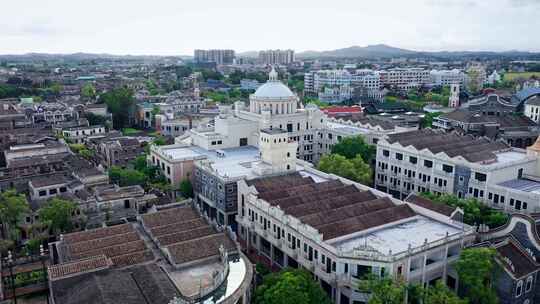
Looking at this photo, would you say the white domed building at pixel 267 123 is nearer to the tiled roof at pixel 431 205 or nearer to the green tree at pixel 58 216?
the green tree at pixel 58 216

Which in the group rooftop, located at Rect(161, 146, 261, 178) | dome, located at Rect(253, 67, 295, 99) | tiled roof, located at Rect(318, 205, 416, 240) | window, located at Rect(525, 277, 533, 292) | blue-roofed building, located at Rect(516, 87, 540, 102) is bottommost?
window, located at Rect(525, 277, 533, 292)

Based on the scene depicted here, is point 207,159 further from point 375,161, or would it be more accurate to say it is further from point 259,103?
point 375,161

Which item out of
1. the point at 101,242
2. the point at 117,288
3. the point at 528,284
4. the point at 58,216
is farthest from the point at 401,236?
the point at 58,216

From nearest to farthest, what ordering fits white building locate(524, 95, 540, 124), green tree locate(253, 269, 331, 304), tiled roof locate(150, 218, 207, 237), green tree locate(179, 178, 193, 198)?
green tree locate(253, 269, 331, 304), tiled roof locate(150, 218, 207, 237), green tree locate(179, 178, 193, 198), white building locate(524, 95, 540, 124)

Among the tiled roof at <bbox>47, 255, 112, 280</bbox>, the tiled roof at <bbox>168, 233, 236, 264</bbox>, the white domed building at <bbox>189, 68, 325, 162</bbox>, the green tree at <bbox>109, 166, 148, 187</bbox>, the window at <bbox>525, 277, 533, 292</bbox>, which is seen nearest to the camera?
the tiled roof at <bbox>47, 255, 112, 280</bbox>

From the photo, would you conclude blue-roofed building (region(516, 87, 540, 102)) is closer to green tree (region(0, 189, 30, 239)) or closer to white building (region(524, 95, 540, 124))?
white building (region(524, 95, 540, 124))

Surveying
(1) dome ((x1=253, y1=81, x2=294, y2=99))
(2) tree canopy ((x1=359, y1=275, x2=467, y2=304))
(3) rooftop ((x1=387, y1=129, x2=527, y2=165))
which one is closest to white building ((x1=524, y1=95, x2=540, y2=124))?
(3) rooftop ((x1=387, y1=129, x2=527, y2=165))

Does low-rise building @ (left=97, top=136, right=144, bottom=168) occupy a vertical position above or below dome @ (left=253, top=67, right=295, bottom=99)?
below

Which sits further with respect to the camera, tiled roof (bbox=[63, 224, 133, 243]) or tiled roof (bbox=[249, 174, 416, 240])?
A: tiled roof (bbox=[249, 174, 416, 240])
